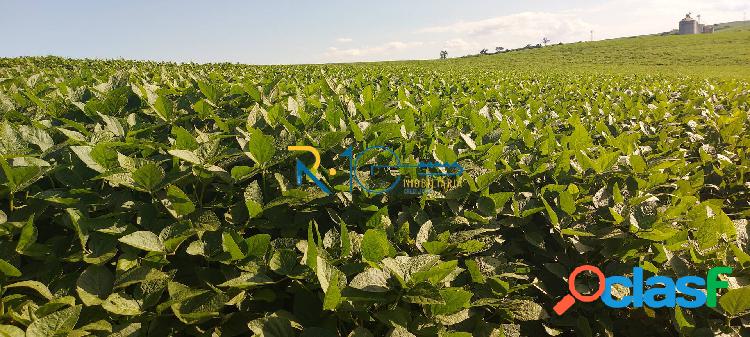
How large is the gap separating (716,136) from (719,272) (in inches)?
137

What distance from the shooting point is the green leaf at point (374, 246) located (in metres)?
1.74

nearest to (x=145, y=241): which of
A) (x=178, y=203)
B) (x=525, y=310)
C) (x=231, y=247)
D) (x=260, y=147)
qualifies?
(x=178, y=203)

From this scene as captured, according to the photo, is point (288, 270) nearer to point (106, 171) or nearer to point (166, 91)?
point (106, 171)

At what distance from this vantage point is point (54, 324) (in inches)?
61.1

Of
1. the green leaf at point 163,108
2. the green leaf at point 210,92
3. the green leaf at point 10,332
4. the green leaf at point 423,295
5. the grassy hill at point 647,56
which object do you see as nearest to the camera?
the green leaf at point 10,332

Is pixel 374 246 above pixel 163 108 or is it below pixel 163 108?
below

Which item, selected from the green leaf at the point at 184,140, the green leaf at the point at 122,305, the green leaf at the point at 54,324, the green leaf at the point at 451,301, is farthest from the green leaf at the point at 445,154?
the green leaf at the point at 54,324

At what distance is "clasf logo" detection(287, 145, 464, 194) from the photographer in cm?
232

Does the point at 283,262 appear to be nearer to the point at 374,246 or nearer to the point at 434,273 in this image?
the point at 374,246

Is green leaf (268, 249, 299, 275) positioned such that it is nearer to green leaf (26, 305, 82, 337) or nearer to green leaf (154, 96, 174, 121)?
green leaf (26, 305, 82, 337)

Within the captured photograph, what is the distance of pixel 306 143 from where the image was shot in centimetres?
252

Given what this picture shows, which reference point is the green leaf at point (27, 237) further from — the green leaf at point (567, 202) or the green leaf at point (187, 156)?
the green leaf at point (567, 202)

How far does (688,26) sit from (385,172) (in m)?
173

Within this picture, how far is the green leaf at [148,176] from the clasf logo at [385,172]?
0.65 metres
